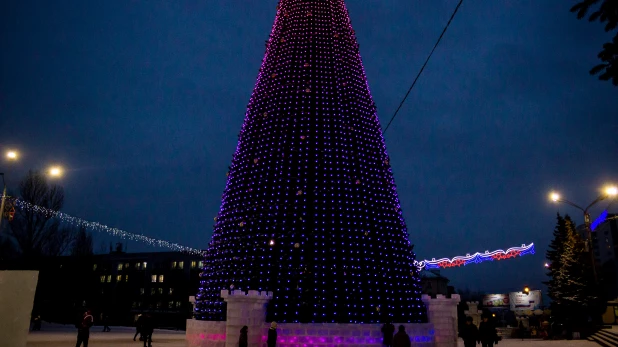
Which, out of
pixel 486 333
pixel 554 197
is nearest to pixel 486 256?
pixel 554 197

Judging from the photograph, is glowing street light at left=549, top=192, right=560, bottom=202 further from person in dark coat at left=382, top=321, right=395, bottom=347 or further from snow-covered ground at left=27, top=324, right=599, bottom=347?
person in dark coat at left=382, top=321, right=395, bottom=347

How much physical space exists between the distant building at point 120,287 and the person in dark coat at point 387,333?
27.8 meters

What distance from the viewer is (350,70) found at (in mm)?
17094

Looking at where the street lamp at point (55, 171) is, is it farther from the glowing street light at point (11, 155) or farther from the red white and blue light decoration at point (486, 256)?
the red white and blue light decoration at point (486, 256)

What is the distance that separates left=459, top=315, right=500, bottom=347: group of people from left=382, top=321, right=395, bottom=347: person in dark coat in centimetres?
199

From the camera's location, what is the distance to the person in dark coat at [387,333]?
12.8 meters

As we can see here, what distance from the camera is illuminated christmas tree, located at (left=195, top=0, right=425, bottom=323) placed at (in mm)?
13883

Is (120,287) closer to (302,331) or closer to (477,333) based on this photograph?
(302,331)

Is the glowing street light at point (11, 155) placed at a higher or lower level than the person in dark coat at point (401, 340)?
higher

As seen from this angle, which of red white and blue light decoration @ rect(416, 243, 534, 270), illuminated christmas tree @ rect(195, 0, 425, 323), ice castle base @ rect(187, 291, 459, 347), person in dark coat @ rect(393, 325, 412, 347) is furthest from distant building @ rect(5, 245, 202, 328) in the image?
person in dark coat @ rect(393, 325, 412, 347)

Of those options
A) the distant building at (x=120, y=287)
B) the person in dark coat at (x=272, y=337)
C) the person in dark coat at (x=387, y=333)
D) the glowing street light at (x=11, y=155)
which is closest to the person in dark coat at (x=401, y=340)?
the person in dark coat at (x=387, y=333)

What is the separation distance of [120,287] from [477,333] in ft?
189

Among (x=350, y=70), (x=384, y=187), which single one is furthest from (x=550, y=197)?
(x=350, y=70)

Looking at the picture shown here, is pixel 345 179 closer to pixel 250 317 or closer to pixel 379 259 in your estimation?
pixel 379 259
